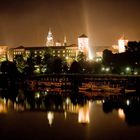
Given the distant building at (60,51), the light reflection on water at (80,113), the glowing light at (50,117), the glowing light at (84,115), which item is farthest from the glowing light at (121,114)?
the distant building at (60,51)

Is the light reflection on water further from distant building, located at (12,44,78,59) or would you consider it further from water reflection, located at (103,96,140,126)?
distant building, located at (12,44,78,59)

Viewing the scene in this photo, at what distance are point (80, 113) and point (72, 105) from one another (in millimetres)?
2342

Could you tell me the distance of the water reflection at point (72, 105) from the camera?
16.4 metres

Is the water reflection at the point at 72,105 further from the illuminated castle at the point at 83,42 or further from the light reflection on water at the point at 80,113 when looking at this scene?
the illuminated castle at the point at 83,42

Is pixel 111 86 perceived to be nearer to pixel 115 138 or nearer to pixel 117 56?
pixel 117 56

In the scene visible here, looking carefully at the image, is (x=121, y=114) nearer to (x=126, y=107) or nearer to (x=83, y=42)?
(x=126, y=107)

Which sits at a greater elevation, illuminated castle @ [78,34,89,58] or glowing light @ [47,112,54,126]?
illuminated castle @ [78,34,89,58]

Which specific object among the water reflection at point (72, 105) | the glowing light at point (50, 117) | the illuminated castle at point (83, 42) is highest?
the illuminated castle at point (83, 42)

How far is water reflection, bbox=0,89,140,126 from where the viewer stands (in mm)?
16375

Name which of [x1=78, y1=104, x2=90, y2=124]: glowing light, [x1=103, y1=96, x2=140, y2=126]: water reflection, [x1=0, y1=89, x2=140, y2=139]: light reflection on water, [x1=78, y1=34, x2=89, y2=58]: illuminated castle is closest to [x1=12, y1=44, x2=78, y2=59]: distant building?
[x1=78, y1=34, x2=89, y2=58]: illuminated castle

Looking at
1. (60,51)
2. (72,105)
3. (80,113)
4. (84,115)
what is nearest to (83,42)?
(60,51)

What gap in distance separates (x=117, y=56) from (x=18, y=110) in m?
14.3

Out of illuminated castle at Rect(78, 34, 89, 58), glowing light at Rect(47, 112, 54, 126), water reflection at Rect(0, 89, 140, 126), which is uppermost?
→ illuminated castle at Rect(78, 34, 89, 58)

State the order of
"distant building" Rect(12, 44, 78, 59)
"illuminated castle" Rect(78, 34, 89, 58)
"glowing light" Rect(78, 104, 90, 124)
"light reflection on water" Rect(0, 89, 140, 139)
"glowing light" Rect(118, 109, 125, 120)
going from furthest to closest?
"distant building" Rect(12, 44, 78, 59), "illuminated castle" Rect(78, 34, 89, 58), "glowing light" Rect(118, 109, 125, 120), "glowing light" Rect(78, 104, 90, 124), "light reflection on water" Rect(0, 89, 140, 139)
